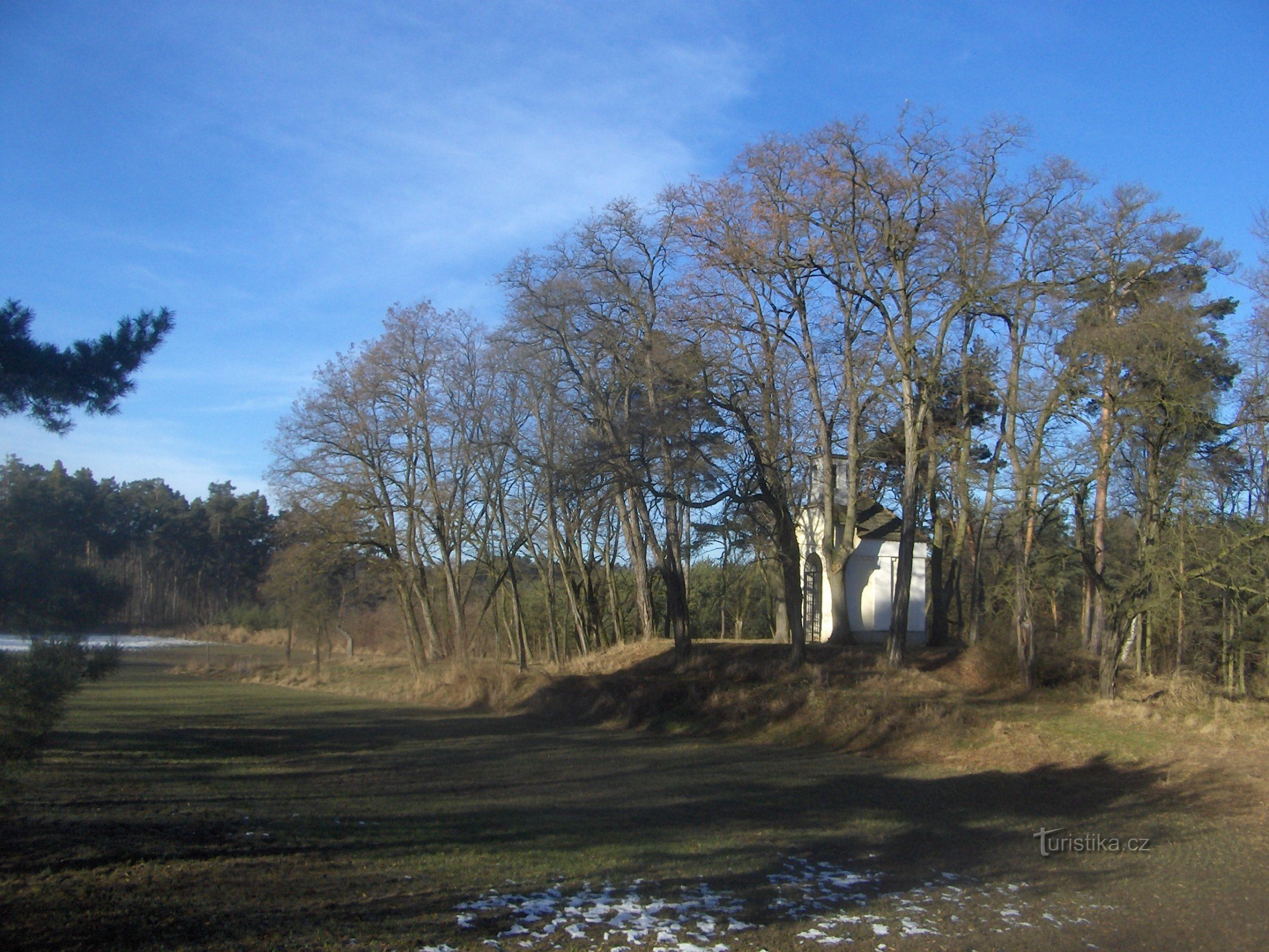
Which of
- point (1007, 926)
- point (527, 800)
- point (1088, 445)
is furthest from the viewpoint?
point (1088, 445)

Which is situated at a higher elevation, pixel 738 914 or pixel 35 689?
pixel 35 689

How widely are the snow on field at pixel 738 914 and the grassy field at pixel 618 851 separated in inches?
1.1

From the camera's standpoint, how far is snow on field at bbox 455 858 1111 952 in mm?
6246

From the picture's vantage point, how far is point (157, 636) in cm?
6388

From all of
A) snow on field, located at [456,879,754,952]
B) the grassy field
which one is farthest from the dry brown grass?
snow on field, located at [456,879,754,952]

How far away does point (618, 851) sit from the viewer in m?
9.10

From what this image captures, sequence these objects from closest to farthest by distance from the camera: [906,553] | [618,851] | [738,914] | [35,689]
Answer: [738,914]
[618,851]
[35,689]
[906,553]

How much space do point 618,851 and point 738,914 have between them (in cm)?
238

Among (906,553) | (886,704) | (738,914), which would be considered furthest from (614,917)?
(906,553)

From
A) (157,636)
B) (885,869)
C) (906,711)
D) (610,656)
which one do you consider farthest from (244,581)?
(885,869)

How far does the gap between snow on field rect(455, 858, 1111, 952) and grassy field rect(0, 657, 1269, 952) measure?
29mm

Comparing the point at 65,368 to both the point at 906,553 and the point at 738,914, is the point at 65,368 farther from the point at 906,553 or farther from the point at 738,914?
the point at 906,553

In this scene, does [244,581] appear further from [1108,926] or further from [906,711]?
[1108,926]

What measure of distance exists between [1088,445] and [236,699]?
27.0 metres
